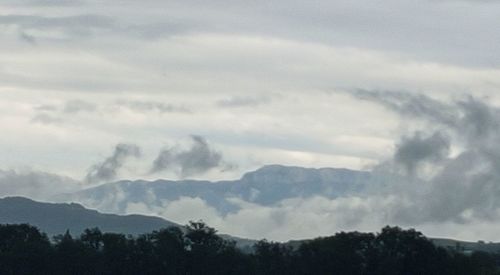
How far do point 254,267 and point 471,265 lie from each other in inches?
1177

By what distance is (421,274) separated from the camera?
200m

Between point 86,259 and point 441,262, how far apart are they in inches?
1928

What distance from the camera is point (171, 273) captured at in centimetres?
19950

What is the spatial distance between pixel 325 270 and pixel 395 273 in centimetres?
1014

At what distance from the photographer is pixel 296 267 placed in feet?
655

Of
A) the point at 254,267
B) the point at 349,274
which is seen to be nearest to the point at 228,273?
the point at 254,267

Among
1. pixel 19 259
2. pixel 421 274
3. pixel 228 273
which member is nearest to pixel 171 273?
pixel 228 273

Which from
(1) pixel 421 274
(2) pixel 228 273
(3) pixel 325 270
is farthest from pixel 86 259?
(1) pixel 421 274

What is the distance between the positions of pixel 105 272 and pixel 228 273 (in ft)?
55.7

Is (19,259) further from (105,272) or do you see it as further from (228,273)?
(228,273)

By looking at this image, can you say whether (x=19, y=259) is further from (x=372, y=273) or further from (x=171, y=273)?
(x=372, y=273)

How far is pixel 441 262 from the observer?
19925 cm

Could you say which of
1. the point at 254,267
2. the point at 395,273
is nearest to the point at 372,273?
the point at 395,273

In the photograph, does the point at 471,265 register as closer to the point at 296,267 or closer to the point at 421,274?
the point at 421,274
